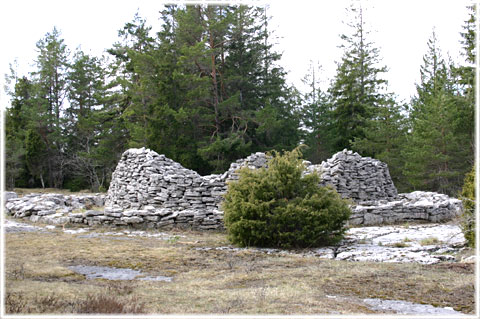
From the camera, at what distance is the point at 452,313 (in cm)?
456

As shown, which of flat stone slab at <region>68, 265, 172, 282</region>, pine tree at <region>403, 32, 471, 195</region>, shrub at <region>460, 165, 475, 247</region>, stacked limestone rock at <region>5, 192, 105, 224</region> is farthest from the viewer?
pine tree at <region>403, 32, 471, 195</region>

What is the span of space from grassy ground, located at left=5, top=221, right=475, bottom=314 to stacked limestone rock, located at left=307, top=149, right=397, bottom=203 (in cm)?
794

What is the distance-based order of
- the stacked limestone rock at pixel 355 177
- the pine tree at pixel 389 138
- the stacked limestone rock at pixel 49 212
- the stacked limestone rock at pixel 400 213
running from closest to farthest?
the stacked limestone rock at pixel 49 212 → the stacked limestone rock at pixel 400 213 → the stacked limestone rock at pixel 355 177 → the pine tree at pixel 389 138

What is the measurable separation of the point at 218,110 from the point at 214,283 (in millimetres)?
19913

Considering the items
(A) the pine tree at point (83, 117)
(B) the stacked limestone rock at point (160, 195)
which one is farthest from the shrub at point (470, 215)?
(A) the pine tree at point (83, 117)

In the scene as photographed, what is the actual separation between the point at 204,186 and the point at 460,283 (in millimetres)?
9346

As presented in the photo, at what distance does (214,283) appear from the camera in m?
5.85

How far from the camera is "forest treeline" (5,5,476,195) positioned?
76.7 feet

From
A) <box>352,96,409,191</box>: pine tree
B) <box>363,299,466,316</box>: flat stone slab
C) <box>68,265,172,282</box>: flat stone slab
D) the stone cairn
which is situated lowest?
<box>68,265,172,282</box>: flat stone slab

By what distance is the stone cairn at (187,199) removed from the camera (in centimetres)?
1213

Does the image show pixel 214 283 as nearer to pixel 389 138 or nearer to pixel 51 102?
pixel 389 138

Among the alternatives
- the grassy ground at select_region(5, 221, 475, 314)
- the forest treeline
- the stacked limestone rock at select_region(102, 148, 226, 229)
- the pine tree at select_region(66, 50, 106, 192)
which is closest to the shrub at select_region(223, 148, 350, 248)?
the grassy ground at select_region(5, 221, 475, 314)

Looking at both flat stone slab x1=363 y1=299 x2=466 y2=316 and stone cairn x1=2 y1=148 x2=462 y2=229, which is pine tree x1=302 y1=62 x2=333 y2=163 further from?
flat stone slab x1=363 y1=299 x2=466 y2=316

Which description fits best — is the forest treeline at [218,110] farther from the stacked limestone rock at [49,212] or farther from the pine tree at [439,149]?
the stacked limestone rock at [49,212]
